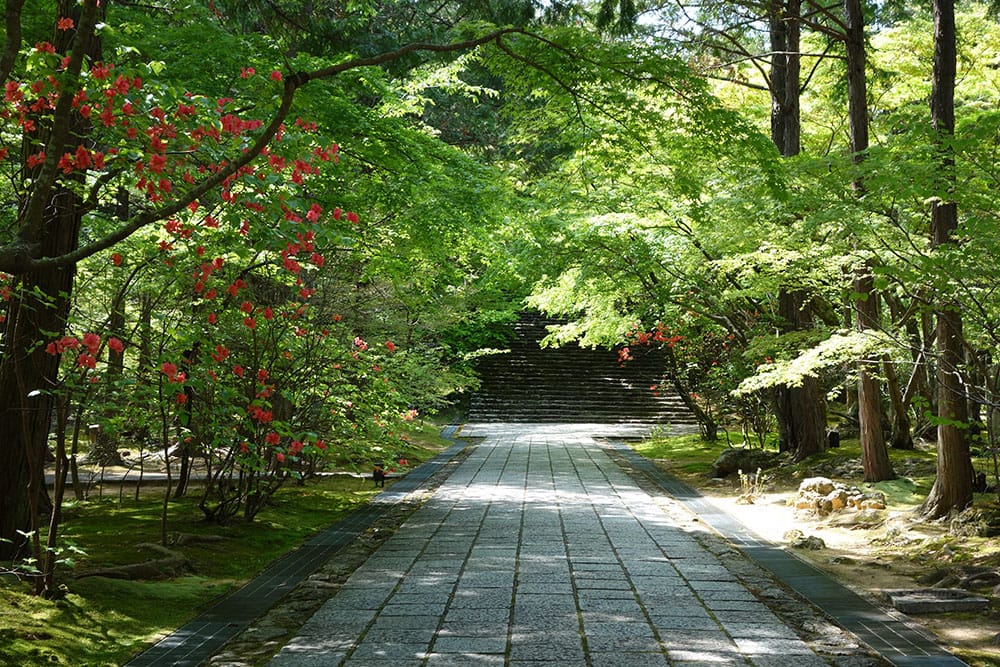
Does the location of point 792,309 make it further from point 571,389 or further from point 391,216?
point 571,389

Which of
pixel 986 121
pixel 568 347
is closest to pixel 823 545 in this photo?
pixel 986 121

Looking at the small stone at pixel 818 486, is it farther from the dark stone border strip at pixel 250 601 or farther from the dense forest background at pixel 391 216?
the dark stone border strip at pixel 250 601

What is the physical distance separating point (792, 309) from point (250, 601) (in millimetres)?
9819

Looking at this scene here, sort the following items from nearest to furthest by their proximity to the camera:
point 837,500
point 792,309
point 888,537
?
point 888,537
point 837,500
point 792,309

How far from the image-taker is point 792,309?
1301 cm

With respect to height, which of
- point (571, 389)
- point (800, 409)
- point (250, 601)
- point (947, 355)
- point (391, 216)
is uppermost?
point (391, 216)

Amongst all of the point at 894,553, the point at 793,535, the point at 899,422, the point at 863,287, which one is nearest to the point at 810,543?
the point at 793,535

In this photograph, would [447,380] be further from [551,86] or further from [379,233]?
[551,86]

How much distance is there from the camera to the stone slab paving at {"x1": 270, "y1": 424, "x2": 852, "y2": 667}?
14.3 ft

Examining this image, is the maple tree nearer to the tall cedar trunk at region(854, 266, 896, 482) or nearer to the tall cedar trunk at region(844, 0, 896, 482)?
the tall cedar trunk at region(844, 0, 896, 482)

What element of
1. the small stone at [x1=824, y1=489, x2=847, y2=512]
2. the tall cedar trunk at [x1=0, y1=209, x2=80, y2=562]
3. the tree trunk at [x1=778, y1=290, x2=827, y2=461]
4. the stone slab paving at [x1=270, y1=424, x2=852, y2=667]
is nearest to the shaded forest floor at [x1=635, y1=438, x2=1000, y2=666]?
the small stone at [x1=824, y1=489, x2=847, y2=512]

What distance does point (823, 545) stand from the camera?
7531 mm

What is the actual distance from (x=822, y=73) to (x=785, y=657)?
13.1 m

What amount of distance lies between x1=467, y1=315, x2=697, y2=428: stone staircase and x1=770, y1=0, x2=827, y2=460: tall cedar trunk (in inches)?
413
